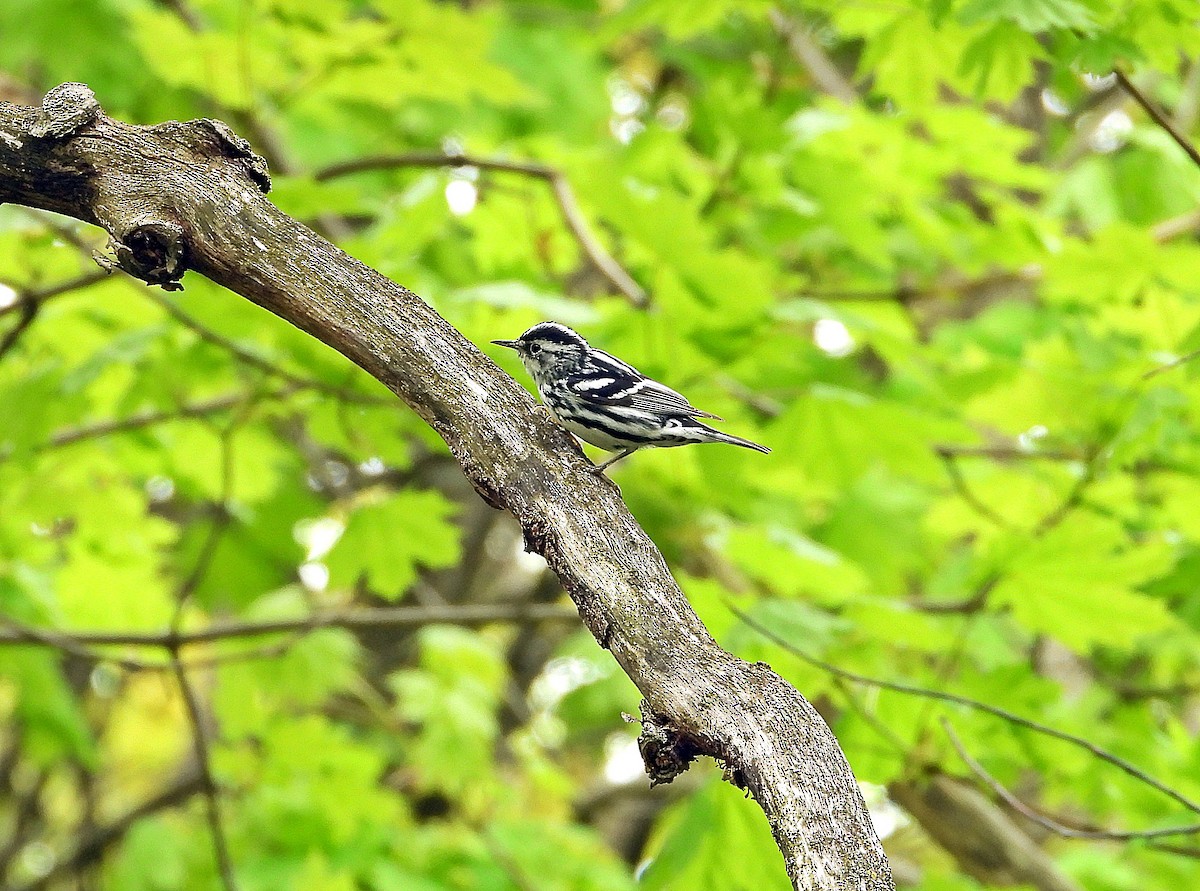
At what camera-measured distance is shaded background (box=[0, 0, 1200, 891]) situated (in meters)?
3.90

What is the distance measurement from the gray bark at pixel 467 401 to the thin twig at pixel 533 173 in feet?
6.63

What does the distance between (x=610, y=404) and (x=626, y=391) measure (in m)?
0.09

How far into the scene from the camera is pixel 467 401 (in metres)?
2.28

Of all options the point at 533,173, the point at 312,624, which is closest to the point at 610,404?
the point at 533,173

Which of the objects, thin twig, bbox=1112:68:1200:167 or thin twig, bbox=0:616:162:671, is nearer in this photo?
thin twig, bbox=1112:68:1200:167

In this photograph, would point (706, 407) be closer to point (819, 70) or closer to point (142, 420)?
point (142, 420)

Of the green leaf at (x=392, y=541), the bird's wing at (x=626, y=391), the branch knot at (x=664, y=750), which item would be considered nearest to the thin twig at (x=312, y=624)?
the green leaf at (x=392, y=541)

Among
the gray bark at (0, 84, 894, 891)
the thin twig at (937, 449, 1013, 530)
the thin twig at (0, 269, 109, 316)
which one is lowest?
the thin twig at (937, 449, 1013, 530)

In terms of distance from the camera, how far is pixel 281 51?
4.69m

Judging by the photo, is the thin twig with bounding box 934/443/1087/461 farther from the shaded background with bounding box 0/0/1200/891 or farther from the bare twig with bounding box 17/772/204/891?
the bare twig with bounding box 17/772/204/891

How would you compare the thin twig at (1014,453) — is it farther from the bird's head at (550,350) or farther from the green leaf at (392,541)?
the green leaf at (392,541)

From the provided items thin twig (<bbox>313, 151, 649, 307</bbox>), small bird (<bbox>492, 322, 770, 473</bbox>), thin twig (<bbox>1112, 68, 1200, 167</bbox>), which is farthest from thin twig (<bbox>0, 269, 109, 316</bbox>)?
thin twig (<bbox>1112, 68, 1200, 167</bbox>)

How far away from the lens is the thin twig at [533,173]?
4.45 m

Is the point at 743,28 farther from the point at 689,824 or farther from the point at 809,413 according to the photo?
the point at 689,824
